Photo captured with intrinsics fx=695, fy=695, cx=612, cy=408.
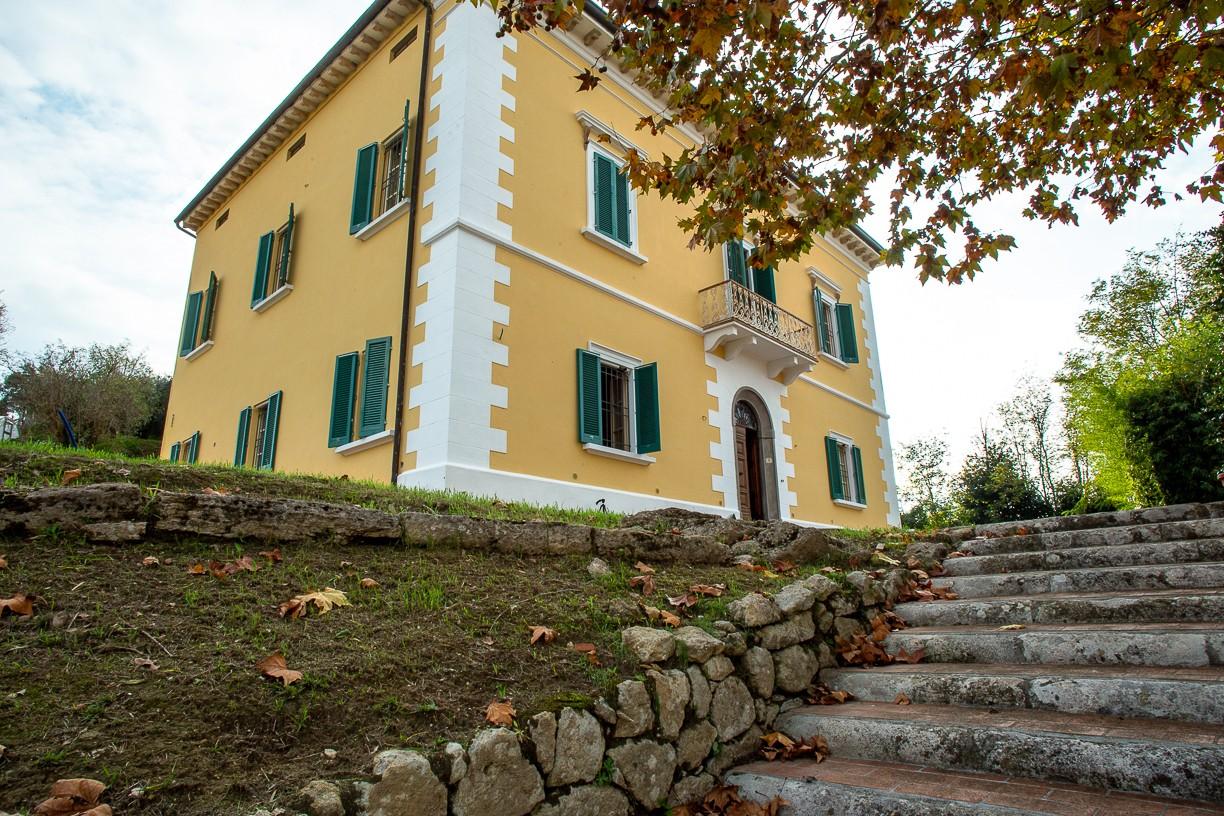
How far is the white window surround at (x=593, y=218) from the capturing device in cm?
1032

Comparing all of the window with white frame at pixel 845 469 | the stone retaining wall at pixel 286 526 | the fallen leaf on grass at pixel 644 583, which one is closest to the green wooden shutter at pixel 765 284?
the window with white frame at pixel 845 469

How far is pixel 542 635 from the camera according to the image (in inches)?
127

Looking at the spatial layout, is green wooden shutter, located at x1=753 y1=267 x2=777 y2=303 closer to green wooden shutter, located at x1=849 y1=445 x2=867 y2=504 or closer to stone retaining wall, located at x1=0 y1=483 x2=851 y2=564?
green wooden shutter, located at x1=849 y1=445 x2=867 y2=504

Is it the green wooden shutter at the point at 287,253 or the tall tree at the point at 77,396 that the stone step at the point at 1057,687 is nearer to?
the green wooden shutter at the point at 287,253

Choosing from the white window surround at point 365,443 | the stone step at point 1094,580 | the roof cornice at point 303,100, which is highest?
the roof cornice at point 303,100

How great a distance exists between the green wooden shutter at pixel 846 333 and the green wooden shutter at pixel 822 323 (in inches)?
15.8

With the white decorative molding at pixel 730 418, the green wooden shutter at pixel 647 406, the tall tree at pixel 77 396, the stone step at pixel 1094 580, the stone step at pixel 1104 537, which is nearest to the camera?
the stone step at pixel 1094 580

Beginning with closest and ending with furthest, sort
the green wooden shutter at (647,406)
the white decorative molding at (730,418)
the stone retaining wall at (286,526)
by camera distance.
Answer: the stone retaining wall at (286,526) → the green wooden shutter at (647,406) → the white decorative molding at (730,418)

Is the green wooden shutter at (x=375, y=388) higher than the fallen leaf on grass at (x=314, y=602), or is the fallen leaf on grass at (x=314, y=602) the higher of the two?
the green wooden shutter at (x=375, y=388)

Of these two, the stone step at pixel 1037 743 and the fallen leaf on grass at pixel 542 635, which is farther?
the fallen leaf on grass at pixel 542 635

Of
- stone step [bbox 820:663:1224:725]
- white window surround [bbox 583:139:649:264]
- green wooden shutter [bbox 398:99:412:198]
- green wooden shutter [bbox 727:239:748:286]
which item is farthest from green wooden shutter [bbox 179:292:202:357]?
stone step [bbox 820:663:1224:725]

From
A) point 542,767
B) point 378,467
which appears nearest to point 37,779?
point 542,767

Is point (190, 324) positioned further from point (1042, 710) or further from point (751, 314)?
point (1042, 710)

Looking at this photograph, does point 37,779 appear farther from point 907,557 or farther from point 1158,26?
point 1158,26
